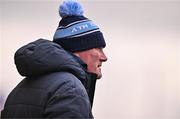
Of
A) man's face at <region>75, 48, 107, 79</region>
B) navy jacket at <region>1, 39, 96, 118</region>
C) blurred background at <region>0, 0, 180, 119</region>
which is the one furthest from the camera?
blurred background at <region>0, 0, 180, 119</region>

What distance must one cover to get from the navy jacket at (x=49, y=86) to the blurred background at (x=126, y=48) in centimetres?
133

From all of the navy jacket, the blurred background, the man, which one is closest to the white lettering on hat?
the man

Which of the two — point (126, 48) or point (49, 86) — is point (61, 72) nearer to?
point (49, 86)

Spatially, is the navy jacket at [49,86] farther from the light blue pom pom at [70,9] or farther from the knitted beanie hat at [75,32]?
the light blue pom pom at [70,9]

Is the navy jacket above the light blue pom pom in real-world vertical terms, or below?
below

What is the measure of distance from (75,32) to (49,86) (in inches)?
11.3

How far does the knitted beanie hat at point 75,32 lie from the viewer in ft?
3.62

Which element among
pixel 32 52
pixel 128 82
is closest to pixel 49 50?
pixel 32 52

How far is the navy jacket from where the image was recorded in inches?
33.6

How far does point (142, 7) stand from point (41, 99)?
5.43ft

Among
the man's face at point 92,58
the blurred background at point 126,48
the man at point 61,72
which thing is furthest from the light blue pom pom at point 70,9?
the blurred background at point 126,48

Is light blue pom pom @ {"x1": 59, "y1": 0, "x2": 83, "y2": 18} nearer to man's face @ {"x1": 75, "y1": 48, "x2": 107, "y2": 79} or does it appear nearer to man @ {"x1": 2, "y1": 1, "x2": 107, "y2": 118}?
man @ {"x1": 2, "y1": 1, "x2": 107, "y2": 118}

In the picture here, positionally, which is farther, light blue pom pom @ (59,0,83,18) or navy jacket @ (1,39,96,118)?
light blue pom pom @ (59,0,83,18)

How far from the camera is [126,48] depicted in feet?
7.72
